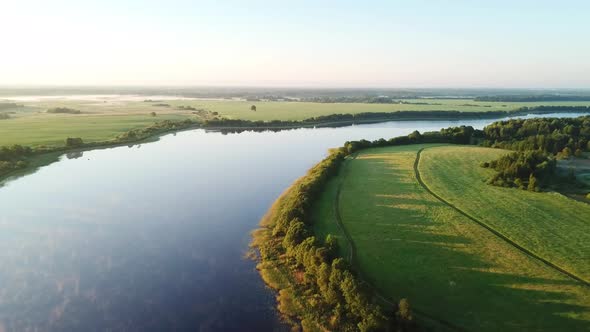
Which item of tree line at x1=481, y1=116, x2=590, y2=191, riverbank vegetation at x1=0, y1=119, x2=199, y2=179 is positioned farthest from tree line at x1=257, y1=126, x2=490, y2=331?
riverbank vegetation at x1=0, y1=119, x2=199, y2=179

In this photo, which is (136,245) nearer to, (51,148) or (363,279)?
(363,279)

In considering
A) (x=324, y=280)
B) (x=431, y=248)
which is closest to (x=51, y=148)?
(x=324, y=280)

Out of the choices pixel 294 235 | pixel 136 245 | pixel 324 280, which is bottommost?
pixel 136 245

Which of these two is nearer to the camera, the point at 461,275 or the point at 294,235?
the point at 461,275

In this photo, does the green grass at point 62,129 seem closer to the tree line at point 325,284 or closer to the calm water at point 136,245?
the calm water at point 136,245

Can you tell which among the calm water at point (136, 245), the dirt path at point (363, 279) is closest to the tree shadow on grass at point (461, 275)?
the dirt path at point (363, 279)

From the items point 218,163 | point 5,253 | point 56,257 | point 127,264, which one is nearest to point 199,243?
point 127,264
